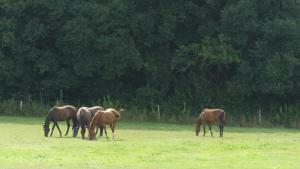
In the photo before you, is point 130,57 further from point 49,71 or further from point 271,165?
point 271,165

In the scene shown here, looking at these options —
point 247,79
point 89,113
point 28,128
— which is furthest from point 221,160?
point 247,79

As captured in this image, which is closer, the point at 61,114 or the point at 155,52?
the point at 61,114

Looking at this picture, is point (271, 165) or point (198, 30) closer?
point (271, 165)

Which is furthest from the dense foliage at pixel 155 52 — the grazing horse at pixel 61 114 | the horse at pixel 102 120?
the horse at pixel 102 120

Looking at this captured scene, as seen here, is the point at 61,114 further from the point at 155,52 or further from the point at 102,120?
the point at 155,52

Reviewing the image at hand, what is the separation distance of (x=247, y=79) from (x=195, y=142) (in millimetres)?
20878

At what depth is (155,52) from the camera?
5275 cm

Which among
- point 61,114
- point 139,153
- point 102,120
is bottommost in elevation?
point 139,153

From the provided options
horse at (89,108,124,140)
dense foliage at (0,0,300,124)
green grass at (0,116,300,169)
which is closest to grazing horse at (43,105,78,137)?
green grass at (0,116,300,169)

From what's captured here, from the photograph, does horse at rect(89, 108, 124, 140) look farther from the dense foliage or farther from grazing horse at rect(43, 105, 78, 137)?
the dense foliage

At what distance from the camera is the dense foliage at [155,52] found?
4856 centimetres

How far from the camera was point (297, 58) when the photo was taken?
4903 centimetres

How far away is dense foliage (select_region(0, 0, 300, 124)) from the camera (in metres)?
48.6

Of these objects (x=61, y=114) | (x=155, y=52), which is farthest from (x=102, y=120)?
(x=155, y=52)
